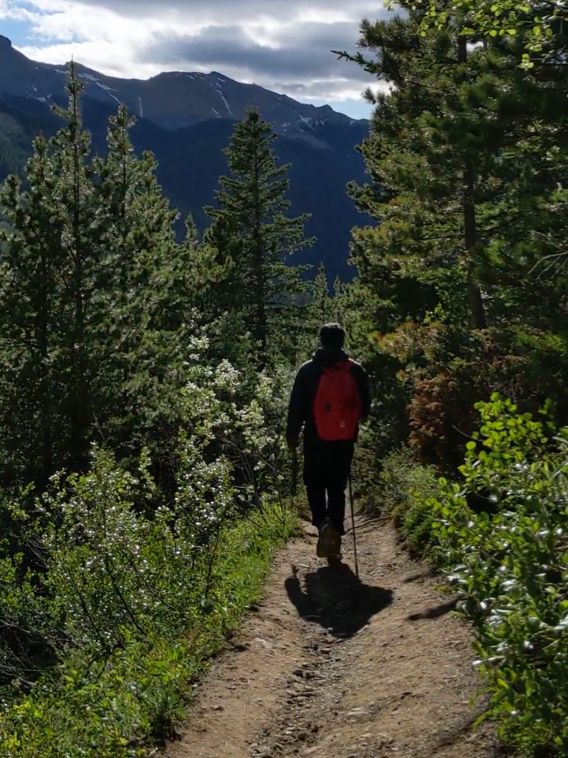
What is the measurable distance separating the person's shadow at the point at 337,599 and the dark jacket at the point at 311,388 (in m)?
1.39

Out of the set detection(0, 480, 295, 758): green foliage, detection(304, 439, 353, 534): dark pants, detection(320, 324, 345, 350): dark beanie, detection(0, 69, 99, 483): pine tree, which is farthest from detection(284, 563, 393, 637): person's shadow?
detection(0, 69, 99, 483): pine tree

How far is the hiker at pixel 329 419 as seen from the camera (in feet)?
25.7

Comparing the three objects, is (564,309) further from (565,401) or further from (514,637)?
(514,637)

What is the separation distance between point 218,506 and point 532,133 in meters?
5.86

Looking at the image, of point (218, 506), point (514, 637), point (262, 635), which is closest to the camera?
point (514, 637)

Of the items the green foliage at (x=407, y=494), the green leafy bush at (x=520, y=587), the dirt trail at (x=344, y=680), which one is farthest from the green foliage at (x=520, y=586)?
the green foliage at (x=407, y=494)

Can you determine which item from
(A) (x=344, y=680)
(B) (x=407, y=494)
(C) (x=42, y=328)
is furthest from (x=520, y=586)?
(C) (x=42, y=328)

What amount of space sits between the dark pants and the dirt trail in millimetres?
753

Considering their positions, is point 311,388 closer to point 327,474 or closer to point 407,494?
point 327,474

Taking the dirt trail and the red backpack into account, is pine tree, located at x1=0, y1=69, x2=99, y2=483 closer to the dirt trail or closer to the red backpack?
the red backpack

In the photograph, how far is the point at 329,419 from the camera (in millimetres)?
7867

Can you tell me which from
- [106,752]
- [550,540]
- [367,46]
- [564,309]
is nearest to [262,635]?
[106,752]

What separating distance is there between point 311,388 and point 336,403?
0.95ft

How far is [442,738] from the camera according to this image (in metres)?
4.05
